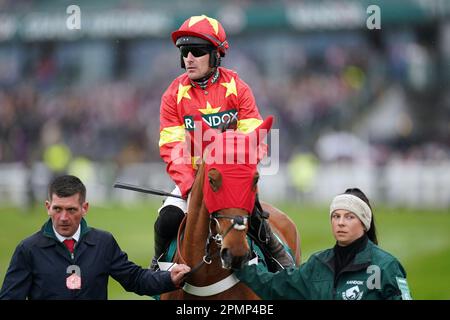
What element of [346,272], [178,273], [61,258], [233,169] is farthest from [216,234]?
[61,258]

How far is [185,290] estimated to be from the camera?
636 cm

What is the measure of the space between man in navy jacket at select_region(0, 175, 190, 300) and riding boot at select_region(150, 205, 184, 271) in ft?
2.55

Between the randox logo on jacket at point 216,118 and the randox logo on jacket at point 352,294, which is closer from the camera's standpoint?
the randox logo on jacket at point 352,294

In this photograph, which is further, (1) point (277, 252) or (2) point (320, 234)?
(2) point (320, 234)

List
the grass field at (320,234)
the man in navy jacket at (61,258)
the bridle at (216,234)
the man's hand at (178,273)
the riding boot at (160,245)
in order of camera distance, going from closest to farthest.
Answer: the bridle at (216,234), the man in navy jacket at (61,258), the man's hand at (178,273), the riding boot at (160,245), the grass field at (320,234)

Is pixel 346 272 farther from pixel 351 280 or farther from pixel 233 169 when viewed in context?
pixel 233 169

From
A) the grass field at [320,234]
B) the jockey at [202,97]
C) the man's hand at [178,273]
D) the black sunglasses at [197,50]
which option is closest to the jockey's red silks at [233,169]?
the man's hand at [178,273]

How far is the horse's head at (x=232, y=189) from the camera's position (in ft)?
18.7

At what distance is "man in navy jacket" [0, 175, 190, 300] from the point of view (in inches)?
229

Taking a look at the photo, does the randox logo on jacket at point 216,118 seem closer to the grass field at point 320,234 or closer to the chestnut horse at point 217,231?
the chestnut horse at point 217,231

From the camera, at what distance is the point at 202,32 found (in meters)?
7.06

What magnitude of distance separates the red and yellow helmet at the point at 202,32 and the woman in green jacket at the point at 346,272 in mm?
1721

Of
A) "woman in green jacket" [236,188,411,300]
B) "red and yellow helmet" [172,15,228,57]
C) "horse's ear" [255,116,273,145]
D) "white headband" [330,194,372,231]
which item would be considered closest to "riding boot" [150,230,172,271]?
"woman in green jacket" [236,188,411,300]

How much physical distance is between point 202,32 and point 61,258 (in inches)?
85.3
